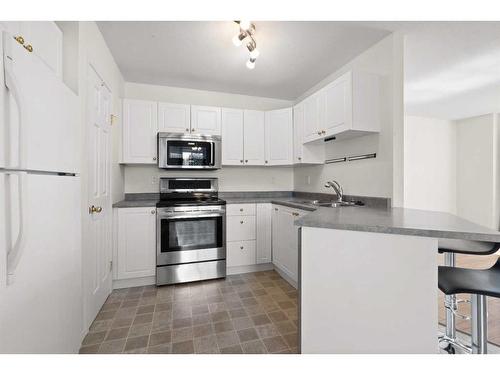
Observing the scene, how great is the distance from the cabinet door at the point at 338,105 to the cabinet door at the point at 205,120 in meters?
1.44

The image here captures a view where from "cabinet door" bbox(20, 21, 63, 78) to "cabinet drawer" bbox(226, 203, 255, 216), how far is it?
6.43 ft

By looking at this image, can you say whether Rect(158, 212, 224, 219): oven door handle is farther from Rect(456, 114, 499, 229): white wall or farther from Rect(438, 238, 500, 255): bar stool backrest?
Rect(456, 114, 499, 229): white wall

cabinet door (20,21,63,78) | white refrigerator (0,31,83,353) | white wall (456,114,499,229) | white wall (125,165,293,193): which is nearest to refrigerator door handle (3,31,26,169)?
white refrigerator (0,31,83,353)

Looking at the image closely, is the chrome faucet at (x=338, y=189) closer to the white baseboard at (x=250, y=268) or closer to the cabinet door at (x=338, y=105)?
the cabinet door at (x=338, y=105)

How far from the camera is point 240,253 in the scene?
2.86 meters

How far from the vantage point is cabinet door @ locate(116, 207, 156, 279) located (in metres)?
2.46

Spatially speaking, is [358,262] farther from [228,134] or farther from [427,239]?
[228,134]

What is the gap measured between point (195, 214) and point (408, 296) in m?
2.10

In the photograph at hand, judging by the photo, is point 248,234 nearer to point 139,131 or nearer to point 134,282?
point 134,282

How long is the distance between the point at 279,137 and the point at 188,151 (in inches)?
50.8

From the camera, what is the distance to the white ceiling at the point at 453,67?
1961 millimetres

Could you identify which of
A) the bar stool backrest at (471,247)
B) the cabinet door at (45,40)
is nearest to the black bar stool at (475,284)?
the bar stool backrest at (471,247)
